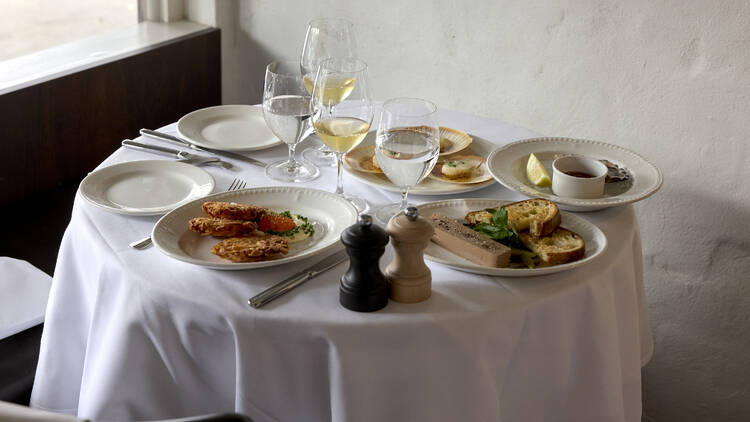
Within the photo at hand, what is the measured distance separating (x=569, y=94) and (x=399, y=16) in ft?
2.25

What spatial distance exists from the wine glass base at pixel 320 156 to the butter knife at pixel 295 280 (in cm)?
42

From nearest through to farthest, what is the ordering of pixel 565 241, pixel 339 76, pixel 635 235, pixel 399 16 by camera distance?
pixel 565 241 < pixel 339 76 < pixel 635 235 < pixel 399 16

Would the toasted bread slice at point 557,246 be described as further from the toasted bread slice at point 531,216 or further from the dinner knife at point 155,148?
the dinner knife at point 155,148

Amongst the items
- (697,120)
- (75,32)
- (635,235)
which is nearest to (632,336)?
(635,235)

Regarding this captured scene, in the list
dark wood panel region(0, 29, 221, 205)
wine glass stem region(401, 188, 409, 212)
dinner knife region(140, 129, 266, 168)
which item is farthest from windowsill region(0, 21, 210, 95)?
wine glass stem region(401, 188, 409, 212)

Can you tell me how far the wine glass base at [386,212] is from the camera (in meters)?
1.38

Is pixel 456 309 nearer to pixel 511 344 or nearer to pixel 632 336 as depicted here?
pixel 511 344

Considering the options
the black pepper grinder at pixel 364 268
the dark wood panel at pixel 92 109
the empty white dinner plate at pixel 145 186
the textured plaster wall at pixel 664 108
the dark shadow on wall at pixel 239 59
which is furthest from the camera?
the dark shadow on wall at pixel 239 59

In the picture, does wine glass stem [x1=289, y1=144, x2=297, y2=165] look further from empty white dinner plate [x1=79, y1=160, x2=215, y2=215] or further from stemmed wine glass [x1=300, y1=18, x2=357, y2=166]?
empty white dinner plate [x1=79, y1=160, x2=215, y2=215]

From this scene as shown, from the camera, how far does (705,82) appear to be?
2033mm

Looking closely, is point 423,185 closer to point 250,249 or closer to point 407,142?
point 407,142

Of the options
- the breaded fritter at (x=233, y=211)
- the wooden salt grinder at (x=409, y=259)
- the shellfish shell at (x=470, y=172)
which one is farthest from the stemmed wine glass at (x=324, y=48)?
the wooden salt grinder at (x=409, y=259)

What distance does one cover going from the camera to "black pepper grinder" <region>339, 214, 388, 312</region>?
3.53 feet

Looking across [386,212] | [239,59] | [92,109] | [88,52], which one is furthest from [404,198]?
[239,59]
